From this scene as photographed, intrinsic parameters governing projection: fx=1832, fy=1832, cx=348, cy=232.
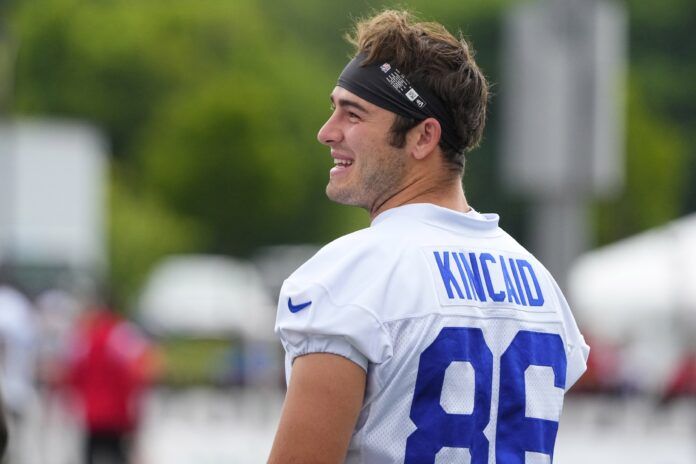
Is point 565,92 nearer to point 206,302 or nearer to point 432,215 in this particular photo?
point 432,215

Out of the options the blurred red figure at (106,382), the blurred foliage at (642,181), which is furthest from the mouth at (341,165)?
the blurred foliage at (642,181)

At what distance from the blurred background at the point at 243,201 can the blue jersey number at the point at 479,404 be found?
2.79ft

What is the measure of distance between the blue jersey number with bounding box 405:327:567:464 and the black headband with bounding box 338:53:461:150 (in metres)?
0.43

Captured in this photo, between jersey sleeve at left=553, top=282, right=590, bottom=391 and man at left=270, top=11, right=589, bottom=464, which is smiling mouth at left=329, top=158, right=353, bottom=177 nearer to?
man at left=270, top=11, right=589, bottom=464

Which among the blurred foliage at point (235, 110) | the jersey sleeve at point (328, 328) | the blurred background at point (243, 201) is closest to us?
the jersey sleeve at point (328, 328)

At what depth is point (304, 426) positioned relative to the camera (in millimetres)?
3447

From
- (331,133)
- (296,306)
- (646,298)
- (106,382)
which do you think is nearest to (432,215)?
(331,133)

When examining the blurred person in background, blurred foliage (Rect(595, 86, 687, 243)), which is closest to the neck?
the blurred person in background

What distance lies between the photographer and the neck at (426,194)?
376cm

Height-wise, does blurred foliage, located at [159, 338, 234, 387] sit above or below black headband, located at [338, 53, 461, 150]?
below

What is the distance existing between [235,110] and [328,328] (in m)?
60.9

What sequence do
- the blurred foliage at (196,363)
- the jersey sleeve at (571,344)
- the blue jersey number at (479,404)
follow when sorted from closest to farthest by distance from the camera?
the blue jersey number at (479,404)
the jersey sleeve at (571,344)
the blurred foliage at (196,363)

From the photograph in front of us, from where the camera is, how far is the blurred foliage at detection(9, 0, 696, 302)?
64062mm

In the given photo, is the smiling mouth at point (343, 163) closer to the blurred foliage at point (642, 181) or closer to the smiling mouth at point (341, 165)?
the smiling mouth at point (341, 165)
